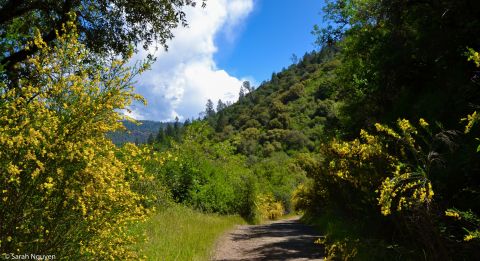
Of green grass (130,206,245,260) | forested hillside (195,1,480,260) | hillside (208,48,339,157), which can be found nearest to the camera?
forested hillside (195,1,480,260)

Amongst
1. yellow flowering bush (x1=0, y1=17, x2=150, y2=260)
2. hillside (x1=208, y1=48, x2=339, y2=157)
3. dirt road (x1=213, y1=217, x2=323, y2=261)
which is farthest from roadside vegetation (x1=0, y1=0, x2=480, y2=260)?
hillside (x1=208, y1=48, x2=339, y2=157)

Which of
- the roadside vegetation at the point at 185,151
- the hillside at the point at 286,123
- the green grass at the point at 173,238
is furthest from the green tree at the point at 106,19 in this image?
the hillside at the point at 286,123

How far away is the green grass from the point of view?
310 inches

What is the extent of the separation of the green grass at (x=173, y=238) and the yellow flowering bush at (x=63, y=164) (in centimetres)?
173

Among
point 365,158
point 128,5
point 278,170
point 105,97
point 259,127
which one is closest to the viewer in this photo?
point 105,97

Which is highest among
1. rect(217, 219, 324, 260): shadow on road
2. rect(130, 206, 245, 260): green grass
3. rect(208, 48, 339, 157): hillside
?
rect(208, 48, 339, 157): hillside

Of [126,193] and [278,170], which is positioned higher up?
[278,170]

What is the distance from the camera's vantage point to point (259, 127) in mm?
106500

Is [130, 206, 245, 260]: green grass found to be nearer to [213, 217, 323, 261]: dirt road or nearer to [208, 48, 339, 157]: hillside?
[213, 217, 323, 261]: dirt road

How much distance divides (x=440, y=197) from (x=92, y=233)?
5.18 metres

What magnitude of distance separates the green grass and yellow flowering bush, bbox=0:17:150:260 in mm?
1727

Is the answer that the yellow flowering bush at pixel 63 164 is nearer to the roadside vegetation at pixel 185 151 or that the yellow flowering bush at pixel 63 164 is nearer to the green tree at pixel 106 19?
the roadside vegetation at pixel 185 151

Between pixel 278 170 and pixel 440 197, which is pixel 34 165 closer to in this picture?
pixel 440 197

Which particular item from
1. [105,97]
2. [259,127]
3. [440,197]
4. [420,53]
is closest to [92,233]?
[105,97]
